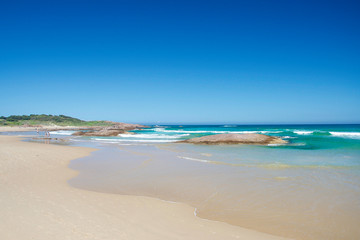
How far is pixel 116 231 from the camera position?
4.15m

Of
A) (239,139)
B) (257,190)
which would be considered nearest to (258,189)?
(257,190)

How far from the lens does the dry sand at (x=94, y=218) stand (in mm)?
4051

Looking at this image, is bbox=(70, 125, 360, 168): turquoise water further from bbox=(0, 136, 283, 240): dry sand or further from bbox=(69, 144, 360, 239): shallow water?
bbox=(0, 136, 283, 240): dry sand

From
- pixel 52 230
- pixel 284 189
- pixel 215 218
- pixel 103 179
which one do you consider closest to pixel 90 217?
pixel 52 230

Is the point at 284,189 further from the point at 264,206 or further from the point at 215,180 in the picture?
the point at 215,180

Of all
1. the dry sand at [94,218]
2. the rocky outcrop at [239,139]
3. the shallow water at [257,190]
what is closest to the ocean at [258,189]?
the shallow water at [257,190]

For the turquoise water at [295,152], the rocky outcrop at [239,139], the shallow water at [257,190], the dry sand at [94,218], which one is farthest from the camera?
the rocky outcrop at [239,139]

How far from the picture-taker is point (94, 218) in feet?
15.4

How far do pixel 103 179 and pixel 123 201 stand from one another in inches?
114

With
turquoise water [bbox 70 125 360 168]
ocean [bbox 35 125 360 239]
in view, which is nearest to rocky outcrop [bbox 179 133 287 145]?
turquoise water [bbox 70 125 360 168]

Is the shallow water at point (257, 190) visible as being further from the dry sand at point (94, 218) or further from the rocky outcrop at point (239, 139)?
the rocky outcrop at point (239, 139)

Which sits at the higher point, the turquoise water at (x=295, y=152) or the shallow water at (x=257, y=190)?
the turquoise water at (x=295, y=152)

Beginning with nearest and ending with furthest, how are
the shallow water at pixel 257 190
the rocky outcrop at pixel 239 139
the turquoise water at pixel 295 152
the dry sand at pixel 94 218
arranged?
the dry sand at pixel 94 218
the shallow water at pixel 257 190
the turquoise water at pixel 295 152
the rocky outcrop at pixel 239 139

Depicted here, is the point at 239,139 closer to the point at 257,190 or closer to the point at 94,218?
the point at 257,190
